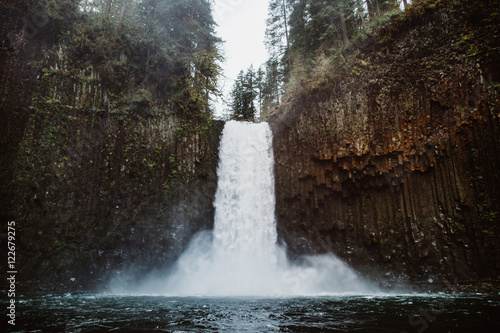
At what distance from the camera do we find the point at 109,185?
12.5m

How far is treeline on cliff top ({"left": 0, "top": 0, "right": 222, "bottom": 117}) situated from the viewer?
39.9 ft

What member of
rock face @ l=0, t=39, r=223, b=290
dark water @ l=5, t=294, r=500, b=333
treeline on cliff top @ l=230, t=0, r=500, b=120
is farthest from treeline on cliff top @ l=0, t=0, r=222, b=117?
dark water @ l=5, t=294, r=500, b=333

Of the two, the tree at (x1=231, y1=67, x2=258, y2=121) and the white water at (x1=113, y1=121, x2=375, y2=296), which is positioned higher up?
the tree at (x1=231, y1=67, x2=258, y2=121)

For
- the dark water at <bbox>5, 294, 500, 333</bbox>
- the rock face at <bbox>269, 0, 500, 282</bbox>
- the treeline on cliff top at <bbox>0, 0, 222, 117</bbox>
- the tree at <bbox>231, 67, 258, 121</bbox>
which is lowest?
the dark water at <bbox>5, 294, 500, 333</bbox>

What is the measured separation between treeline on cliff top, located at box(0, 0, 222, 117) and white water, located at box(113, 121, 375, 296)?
4.60m

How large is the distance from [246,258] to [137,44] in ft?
42.9

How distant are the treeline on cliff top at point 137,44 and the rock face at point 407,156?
6.76m

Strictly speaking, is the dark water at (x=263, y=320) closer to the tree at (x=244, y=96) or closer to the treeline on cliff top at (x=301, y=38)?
the treeline on cliff top at (x=301, y=38)

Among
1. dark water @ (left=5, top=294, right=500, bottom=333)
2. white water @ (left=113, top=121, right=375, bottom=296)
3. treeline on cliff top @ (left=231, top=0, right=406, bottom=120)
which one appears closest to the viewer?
dark water @ (left=5, top=294, right=500, bottom=333)

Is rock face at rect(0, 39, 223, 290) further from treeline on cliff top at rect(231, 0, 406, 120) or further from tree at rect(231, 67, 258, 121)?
tree at rect(231, 67, 258, 121)

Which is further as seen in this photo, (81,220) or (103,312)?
(81,220)

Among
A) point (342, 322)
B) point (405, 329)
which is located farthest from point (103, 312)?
point (405, 329)

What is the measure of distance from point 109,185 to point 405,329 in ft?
40.2

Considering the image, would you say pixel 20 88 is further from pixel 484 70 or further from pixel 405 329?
pixel 484 70
